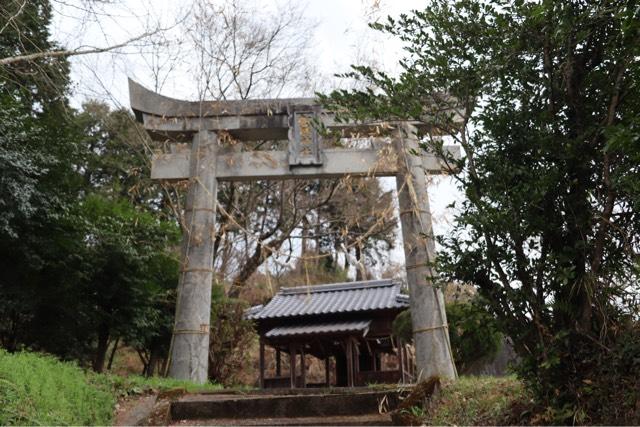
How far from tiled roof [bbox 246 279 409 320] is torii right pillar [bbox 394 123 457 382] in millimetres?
4851

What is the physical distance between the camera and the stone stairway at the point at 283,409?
4539 millimetres

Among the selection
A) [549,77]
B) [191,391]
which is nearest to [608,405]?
[549,77]

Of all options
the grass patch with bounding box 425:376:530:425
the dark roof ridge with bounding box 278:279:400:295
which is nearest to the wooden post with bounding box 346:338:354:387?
the dark roof ridge with bounding box 278:279:400:295

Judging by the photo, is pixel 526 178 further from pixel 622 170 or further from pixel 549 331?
pixel 549 331

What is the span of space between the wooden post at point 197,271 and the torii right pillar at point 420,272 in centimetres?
252

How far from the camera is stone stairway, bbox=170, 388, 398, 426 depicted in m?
4.54

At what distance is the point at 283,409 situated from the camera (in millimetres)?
4680

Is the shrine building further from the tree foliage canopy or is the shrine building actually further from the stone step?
the tree foliage canopy

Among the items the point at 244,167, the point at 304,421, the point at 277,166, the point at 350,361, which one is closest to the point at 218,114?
the point at 244,167

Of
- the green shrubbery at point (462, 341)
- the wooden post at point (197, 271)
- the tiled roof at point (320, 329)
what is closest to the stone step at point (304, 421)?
the wooden post at point (197, 271)

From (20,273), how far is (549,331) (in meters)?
7.34

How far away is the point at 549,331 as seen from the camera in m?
3.14

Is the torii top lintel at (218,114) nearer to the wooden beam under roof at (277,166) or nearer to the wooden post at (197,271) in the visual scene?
the wooden post at (197,271)

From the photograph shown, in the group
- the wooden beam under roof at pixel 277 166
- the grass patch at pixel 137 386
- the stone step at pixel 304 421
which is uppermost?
the wooden beam under roof at pixel 277 166
